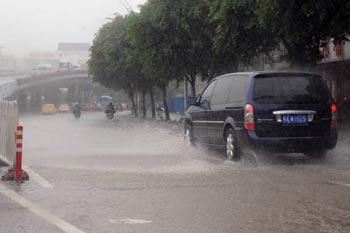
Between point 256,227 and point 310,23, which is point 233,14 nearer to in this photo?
point 310,23

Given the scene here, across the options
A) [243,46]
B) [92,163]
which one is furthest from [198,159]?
[243,46]

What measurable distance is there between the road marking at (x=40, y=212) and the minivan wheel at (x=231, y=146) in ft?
13.7

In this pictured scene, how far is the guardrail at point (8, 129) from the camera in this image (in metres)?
10.6

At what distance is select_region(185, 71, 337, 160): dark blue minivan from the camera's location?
34.9 feet

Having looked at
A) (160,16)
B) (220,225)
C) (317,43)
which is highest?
(160,16)

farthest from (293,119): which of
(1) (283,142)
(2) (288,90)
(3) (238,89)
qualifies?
(3) (238,89)

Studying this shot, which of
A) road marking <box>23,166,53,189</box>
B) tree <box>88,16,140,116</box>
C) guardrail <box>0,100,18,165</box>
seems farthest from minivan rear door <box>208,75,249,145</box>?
tree <box>88,16,140,116</box>

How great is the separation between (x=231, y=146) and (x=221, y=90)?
141 centimetres

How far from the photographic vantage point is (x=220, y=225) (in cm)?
622

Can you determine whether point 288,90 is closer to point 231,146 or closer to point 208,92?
point 231,146

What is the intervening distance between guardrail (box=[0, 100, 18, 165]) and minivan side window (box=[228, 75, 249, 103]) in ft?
12.7

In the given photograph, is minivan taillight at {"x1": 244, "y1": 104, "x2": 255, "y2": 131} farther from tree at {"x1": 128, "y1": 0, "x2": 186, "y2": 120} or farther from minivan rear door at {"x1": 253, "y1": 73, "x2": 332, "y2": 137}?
tree at {"x1": 128, "y1": 0, "x2": 186, "y2": 120}

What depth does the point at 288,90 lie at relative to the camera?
35.8 feet

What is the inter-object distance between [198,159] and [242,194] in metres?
4.62
